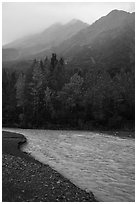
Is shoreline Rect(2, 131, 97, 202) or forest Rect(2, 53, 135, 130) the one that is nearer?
shoreline Rect(2, 131, 97, 202)

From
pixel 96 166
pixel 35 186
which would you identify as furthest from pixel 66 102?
pixel 35 186

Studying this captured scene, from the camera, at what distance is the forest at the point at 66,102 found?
78312mm

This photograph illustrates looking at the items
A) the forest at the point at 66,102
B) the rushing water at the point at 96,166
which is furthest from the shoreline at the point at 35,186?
the forest at the point at 66,102

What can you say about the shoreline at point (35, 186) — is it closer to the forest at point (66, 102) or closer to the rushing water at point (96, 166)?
the rushing water at point (96, 166)

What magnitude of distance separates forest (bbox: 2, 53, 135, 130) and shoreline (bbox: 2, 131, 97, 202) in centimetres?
5052

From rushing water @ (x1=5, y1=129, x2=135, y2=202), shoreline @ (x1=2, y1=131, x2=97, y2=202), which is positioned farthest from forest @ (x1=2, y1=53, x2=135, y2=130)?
shoreline @ (x1=2, y1=131, x2=97, y2=202)

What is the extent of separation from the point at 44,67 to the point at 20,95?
37.1ft

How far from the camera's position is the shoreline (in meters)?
19.3

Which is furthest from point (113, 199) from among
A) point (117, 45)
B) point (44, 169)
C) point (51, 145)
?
point (117, 45)

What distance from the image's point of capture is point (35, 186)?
2138cm

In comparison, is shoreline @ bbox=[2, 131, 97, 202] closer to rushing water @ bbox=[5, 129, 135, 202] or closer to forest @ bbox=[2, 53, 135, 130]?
rushing water @ bbox=[5, 129, 135, 202]

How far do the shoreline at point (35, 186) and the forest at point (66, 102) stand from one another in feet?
166

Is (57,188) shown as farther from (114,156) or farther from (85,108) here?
(85,108)

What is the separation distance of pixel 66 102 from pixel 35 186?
6028 centimetres
